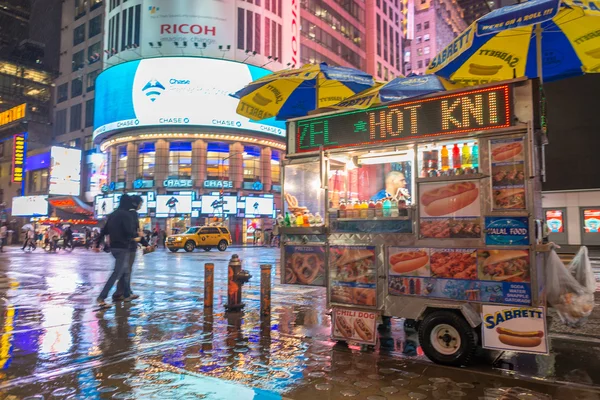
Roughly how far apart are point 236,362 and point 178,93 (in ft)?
142

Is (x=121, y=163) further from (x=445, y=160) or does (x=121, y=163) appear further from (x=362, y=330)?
(x=445, y=160)

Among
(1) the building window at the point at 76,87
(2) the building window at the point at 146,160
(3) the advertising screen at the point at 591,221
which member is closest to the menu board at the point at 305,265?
(3) the advertising screen at the point at 591,221

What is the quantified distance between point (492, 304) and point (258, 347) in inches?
122

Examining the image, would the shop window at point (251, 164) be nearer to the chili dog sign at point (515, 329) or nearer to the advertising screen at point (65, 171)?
the advertising screen at point (65, 171)

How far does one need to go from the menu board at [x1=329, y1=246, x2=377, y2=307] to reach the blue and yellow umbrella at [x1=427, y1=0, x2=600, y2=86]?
10.8 ft

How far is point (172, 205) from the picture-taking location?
4288cm

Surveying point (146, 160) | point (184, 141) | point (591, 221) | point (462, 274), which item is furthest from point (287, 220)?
point (146, 160)

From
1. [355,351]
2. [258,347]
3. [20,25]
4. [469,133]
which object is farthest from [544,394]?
[20,25]

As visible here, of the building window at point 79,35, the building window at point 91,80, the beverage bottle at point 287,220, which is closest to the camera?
the beverage bottle at point 287,220

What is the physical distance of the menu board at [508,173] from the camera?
4.86 meters

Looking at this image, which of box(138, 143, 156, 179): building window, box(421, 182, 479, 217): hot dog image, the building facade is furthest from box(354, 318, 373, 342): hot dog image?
the building facade

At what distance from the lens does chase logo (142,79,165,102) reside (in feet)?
145

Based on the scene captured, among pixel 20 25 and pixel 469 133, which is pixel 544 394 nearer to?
pixel 469 133

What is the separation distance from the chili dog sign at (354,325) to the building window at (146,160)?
1692 inches
